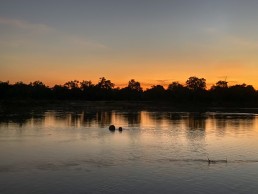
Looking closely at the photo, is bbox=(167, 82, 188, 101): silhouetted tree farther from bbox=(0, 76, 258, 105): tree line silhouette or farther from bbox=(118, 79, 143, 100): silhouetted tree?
bbox=(118, 79, 143, 100): silhouetted tree

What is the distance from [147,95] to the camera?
176 meters

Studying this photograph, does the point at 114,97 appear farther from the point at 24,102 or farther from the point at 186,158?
the point at 186,158

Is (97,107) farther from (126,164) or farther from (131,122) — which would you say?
(126,164)

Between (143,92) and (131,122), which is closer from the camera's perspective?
(131,122)

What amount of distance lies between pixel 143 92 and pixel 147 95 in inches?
393

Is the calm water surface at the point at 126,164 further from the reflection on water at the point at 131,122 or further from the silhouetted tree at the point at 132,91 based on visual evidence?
the silhouetted tree at the point at 132,91

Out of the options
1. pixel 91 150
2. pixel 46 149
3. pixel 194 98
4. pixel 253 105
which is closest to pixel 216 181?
pixel 91 150

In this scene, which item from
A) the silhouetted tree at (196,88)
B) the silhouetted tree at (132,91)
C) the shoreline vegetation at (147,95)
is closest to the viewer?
the shoreline vegetation at (147,95)

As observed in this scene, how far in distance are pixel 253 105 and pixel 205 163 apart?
422ft

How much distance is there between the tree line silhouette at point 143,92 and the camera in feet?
471

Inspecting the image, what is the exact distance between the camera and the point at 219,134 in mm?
39719

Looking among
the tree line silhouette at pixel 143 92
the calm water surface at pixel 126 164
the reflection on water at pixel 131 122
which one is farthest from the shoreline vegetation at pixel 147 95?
the calm water surface at pixel 126 164

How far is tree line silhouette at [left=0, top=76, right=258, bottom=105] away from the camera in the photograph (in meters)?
144

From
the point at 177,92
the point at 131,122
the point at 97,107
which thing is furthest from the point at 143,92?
the point at 131,122
